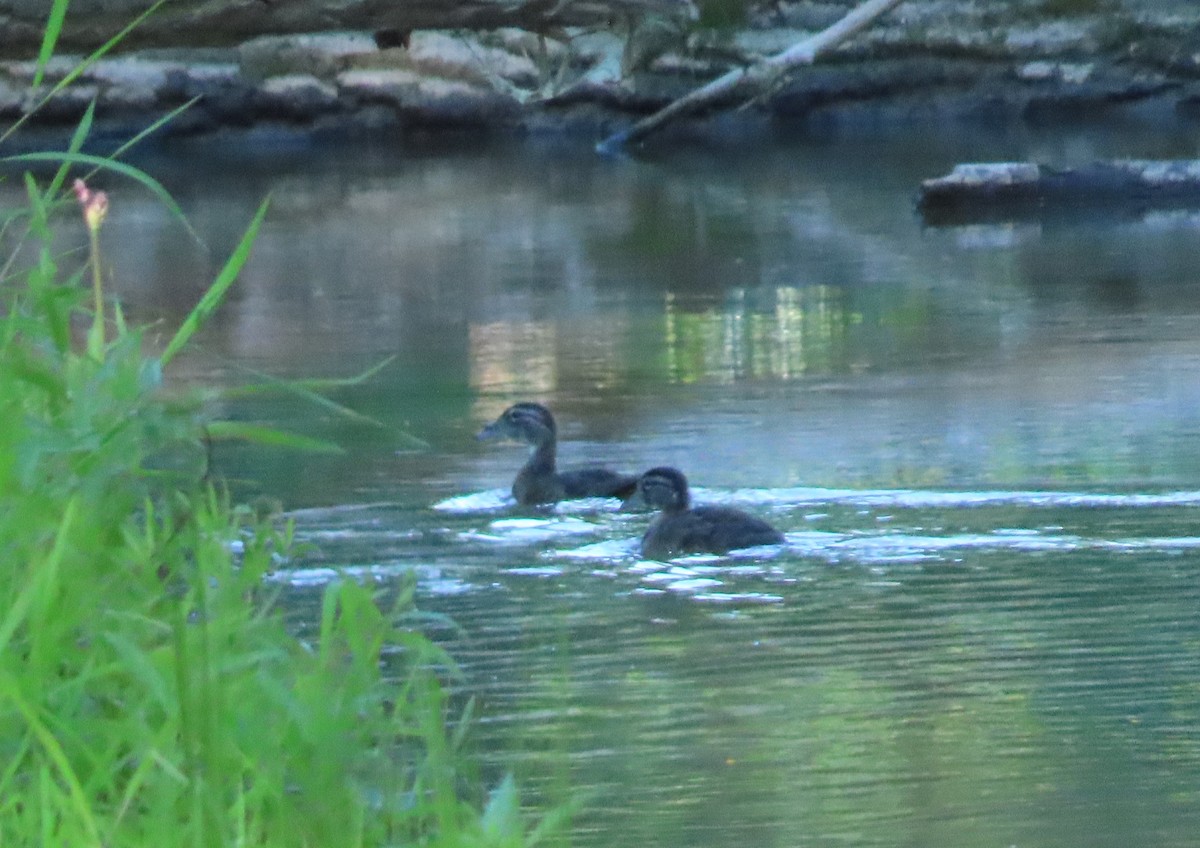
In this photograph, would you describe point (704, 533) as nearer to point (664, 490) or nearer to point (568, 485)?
point (664, 490)

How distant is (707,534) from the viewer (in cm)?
657

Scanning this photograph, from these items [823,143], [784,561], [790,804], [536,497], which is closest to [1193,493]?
[784,561]

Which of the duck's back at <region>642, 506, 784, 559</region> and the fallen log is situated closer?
the duck's back at <region>642, 506, 784, 559</region>

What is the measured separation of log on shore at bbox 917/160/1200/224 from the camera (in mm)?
15727

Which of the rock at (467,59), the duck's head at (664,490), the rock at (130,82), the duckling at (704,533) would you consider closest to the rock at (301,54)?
the rock at (467,59)

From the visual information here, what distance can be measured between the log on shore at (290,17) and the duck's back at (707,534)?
4.61 metres

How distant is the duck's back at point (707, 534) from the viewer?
655 cm

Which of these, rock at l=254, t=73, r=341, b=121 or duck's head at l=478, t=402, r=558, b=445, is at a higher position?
rock at l=254, t=73, r=341, b=121

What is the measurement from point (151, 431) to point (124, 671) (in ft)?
1.15

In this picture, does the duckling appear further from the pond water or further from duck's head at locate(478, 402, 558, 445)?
duck's head at locate(478, 402, 558, 445)

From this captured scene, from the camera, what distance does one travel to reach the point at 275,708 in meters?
3.49

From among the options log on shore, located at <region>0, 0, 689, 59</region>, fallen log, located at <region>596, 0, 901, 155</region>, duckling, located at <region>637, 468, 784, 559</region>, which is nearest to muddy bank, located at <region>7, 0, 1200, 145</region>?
fallen log, located at <region>596, 0, 901, 155</region>

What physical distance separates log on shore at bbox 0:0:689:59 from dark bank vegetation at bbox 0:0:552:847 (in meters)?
6.97

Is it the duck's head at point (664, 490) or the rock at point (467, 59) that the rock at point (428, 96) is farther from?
the duck's head at point (664, 490)
